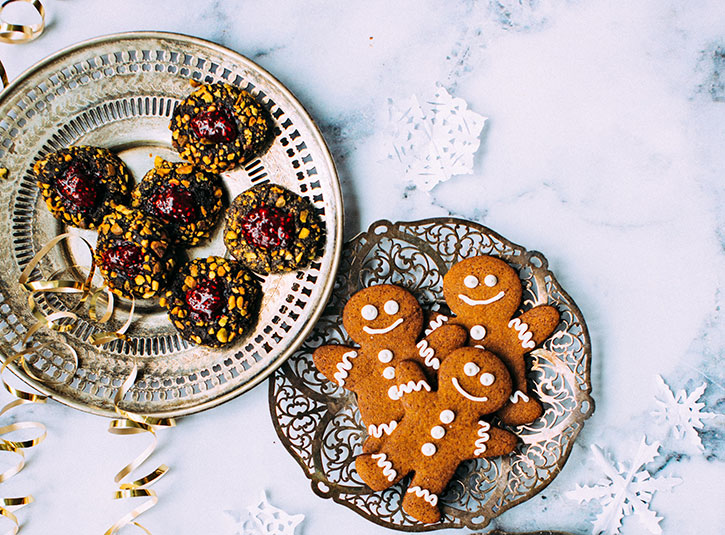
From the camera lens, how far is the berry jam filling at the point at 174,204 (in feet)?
4.83

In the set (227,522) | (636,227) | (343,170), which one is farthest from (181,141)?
(636,227)

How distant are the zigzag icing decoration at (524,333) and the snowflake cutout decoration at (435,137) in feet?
1.40

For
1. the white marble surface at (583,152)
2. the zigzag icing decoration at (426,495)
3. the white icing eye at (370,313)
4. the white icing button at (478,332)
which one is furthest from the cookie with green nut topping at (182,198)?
the zigzag icing decoration at (426,495)

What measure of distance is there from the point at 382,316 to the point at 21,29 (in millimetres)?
1313

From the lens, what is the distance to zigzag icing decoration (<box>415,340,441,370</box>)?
4.81ft

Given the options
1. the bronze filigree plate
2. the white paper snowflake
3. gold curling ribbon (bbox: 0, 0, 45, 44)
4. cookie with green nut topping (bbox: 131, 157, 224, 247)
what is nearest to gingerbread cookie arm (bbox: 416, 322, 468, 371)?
the bronze filigree plate

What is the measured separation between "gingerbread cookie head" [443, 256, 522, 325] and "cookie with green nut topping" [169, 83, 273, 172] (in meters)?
0.64

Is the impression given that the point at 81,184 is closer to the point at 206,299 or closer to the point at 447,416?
the point at 206,299

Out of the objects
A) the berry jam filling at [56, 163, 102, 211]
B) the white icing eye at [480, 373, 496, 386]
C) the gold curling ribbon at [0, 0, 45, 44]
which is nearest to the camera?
the white icing eye at [480, 373, 496, 386]

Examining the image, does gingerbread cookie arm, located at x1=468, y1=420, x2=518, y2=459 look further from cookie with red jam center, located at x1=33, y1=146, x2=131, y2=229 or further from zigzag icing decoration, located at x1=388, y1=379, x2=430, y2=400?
cookie with red jam center, located at x1=33, y1=146, x2=131, y2=229

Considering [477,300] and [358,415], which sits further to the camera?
[358,415]

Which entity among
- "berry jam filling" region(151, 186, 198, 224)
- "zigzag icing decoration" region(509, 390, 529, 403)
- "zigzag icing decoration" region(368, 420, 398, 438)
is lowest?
"zigzag icing decoration" region(368, 420, 398, 438)

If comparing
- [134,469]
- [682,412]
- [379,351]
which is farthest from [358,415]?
[682,412]

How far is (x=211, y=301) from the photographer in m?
1.45
